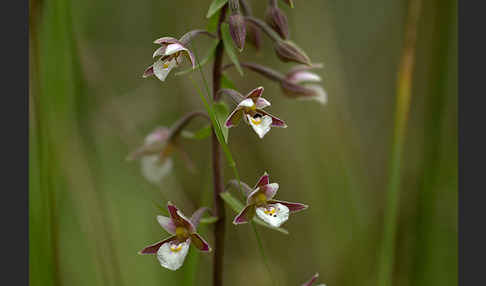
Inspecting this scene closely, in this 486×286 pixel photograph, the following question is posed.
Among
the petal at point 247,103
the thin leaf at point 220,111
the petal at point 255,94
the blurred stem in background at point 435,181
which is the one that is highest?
the petal at point 255,94

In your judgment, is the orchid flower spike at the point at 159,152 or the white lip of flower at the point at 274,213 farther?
the orchid flower spike at the point at 159,152

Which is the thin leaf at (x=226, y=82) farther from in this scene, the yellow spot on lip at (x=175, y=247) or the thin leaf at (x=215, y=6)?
the yellow spot on lip at (x=175, y=247)

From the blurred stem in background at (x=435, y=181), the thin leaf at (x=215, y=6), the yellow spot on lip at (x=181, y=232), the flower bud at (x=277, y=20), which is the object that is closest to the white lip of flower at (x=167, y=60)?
the thin leaf at (x=215, y=6)

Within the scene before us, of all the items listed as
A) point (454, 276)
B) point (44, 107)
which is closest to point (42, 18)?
point (44, 107)

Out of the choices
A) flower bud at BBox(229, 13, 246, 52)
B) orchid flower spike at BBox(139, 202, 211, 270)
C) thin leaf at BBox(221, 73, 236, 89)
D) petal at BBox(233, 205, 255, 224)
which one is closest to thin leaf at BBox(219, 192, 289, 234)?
petal at BBox(233, 205, 255, 224)

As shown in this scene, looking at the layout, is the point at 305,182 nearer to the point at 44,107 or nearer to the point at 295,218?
the point at 295,218

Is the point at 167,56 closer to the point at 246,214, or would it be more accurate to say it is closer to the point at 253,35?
the point at 253,35
